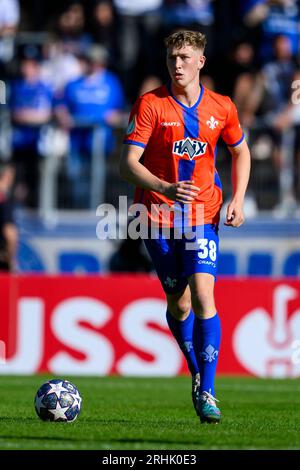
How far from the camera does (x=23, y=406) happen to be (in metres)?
9.85

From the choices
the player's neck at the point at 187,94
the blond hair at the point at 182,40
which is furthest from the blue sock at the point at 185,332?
the blond hair at the point at 182,40

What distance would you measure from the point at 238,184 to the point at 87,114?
28.9ft

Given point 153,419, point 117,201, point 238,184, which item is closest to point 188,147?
point 238,184

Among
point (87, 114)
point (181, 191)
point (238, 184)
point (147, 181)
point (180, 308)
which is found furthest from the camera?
point (87, 114)

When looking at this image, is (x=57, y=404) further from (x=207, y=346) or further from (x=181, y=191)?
(x=181, y=191)

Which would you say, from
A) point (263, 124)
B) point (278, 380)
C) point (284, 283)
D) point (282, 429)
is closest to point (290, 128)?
point (263, 124)

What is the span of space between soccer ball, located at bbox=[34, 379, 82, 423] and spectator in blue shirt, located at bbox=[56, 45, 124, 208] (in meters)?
8.46

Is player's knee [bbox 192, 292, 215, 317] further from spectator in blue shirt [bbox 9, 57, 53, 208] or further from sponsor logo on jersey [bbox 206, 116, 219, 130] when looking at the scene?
spectator in blue shirt [bbox 9, 57, 53, 208]

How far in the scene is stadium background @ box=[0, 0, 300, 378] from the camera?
14.9 m

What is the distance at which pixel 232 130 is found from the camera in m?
8.63

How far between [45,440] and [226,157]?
32.0 feet

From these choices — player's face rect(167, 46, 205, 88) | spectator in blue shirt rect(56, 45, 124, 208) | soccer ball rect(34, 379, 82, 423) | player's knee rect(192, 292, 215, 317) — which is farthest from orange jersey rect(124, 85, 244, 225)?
spectator in blue shirt rect(56, 45, 124, 208)

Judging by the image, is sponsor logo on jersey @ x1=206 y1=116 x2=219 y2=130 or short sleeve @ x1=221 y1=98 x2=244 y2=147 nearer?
sponsor logo on jersey @ x1=206 y1=116 x2=219 y2=130

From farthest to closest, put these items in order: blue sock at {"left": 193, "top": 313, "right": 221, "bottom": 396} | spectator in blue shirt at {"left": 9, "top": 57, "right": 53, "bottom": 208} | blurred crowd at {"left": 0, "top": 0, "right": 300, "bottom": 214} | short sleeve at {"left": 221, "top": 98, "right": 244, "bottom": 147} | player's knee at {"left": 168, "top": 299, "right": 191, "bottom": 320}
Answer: spectator in blue shirt at {"left": 9, "top": 57, "right": 53, "bottom": 208}, blurred crowd at {"left": 0, "top": 0, "right": 300, "bottom": 214}, player's knee at {"left": 168, "top": 299, "right": 191, "bottom": 320}, short sleeve at {"left": 221, "top": 98, "right": 244, "bottom": 147}, blue sock at {"left": 193, "top": 313, "right": 221, "bottom": 396}
